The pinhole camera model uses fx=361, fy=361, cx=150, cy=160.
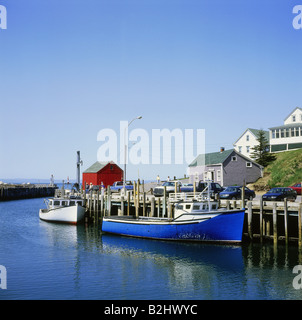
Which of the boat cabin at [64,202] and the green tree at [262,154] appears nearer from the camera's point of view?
the boat cabin at [64,202]

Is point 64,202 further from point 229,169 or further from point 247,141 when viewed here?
point 247,141

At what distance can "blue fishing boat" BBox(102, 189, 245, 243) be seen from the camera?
90.4ft

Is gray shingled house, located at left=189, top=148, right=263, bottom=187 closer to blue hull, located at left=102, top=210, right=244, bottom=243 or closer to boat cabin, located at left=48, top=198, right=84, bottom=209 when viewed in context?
boat cabin, located at left=48, top=198, right=84, bottom=209

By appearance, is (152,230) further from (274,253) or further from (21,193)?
(21,193)

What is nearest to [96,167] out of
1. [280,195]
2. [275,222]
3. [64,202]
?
[64,202]

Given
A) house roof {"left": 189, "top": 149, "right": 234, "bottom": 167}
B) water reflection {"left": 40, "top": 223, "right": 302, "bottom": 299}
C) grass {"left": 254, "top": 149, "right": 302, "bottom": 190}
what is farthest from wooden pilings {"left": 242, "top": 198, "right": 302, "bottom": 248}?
house roof {"left": 189, "top": 149, "right": 234, "bottom": 167}

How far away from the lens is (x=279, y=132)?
73062 millimetres

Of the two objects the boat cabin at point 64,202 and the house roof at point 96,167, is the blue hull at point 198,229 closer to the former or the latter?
the boat cabin at point 64,202

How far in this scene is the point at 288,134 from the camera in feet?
237

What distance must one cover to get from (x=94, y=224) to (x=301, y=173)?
36156mm

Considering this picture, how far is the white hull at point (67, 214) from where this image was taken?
1619 inches

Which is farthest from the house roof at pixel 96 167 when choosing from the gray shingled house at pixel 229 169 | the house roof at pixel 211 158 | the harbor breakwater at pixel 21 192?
the harbor breakwater at pixel 21 192

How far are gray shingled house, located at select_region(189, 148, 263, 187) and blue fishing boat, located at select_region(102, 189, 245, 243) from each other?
31.5m
